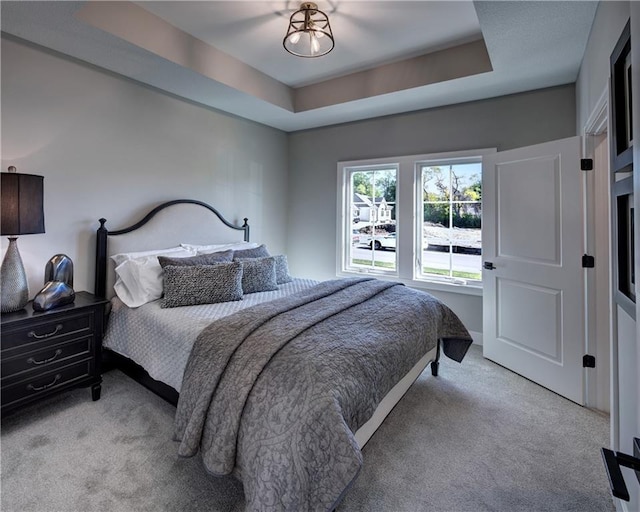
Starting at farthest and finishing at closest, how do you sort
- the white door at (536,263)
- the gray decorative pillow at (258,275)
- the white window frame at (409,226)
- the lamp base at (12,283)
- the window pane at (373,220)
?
1. the window pane at (373,220)
2. the white window frame at (409,226)
3. the gray decorative pillow at (258,275)
4. the white door at (536,263)
5. the lamp base at (12,283)

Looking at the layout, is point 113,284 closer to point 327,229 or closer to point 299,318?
point 299,318

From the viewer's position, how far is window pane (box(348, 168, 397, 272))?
4074 millimetres

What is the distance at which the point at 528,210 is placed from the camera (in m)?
2.79

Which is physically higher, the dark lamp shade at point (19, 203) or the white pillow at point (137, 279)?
the dark lamp shade at point (19, 203)

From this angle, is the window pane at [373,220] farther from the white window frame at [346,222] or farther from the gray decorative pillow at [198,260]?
the gray decorative pillow at [198,260]

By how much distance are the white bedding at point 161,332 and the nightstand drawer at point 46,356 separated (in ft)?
0.83

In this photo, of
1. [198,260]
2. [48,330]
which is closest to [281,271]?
[198,260]

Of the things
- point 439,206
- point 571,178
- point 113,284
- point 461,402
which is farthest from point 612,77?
point 113,284

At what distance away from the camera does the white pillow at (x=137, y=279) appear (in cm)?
255

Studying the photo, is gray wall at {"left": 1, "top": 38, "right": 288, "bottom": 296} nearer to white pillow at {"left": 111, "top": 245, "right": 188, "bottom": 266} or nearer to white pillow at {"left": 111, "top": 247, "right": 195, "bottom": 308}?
white pillow at {"left": 111, "top": 245, "right": 188, "bottom": 266}

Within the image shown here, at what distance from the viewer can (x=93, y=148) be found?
2.74m

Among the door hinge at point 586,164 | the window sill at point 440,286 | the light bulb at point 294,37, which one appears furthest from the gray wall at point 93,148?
the door hinge at point 586,164

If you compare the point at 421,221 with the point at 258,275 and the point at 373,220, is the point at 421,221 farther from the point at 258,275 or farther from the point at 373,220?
the point at 258,275

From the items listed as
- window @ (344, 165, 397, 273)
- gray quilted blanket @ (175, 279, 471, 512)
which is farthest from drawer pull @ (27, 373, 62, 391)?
window @ (344, 165, 397, 273)
